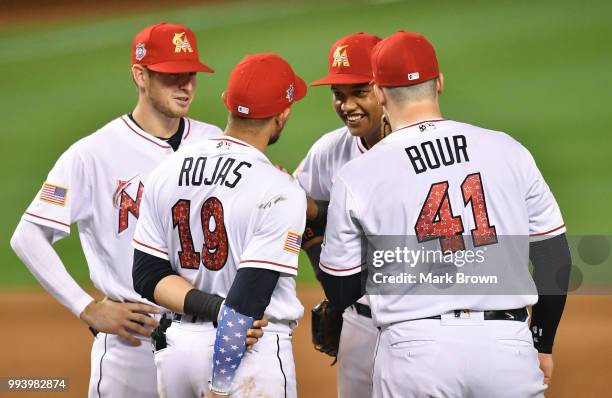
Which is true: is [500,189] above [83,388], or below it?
above

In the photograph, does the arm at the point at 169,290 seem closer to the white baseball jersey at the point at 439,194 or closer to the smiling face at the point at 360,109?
the white baseball jersey at the point at 439,194

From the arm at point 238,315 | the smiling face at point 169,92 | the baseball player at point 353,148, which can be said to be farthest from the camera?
the smiling face at point 169,92

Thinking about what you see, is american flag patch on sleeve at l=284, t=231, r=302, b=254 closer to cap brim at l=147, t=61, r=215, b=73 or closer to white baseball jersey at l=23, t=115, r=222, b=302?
white baseball jersey at l=23, t=115, r=222, b=302

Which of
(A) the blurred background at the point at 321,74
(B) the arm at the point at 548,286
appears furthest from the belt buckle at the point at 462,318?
(A) the blurred background at the point at 321,74

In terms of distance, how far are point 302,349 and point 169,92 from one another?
9.57 ft

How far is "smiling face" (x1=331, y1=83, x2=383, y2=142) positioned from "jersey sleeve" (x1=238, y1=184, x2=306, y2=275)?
0.88m

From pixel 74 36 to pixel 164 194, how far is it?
1046 cm

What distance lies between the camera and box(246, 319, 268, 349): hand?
2.66 metres

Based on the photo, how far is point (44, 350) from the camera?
6.61 metres

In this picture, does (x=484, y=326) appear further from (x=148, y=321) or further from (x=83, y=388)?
(x=83, y=388)

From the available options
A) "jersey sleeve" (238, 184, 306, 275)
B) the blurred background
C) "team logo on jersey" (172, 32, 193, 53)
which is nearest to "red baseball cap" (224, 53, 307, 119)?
"jersey sleeve" (238, 184, 306, 275)

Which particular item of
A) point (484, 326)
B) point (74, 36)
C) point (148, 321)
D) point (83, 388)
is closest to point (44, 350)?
point (83, 388)

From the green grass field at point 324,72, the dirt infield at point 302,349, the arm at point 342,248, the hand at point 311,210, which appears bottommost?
the dirt infield at point 302,349

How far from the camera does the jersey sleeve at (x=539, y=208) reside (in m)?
2.79
